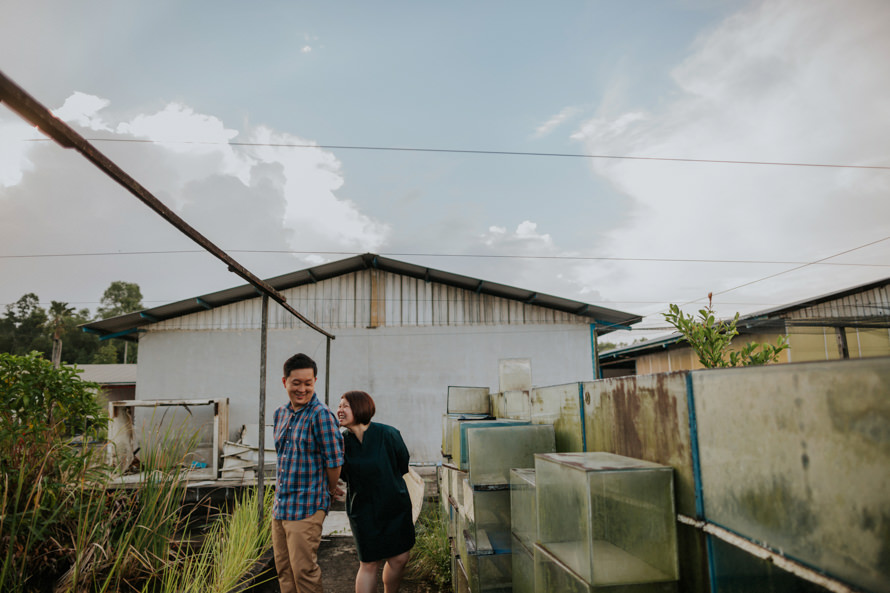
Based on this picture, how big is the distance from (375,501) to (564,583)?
1.64m

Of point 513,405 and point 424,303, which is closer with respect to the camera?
point 513,405

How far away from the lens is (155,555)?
3.28 meters

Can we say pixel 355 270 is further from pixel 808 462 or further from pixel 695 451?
pixel 808 462

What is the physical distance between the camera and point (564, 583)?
2.01 m

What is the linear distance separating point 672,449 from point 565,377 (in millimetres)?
10977

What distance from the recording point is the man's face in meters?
3.27

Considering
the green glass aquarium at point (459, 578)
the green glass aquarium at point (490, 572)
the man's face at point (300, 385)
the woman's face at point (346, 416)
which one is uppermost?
the man's face at point (300, 385)

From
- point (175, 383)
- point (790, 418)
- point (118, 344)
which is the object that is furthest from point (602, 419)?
point (118, 344)

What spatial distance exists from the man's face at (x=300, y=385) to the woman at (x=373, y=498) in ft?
0.88

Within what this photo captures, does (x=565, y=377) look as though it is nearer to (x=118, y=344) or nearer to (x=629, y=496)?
(x=629, y=496)

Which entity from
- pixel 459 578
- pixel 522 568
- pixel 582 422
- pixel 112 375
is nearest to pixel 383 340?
pixel 459 578

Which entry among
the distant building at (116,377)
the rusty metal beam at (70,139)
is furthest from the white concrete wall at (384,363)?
the distant building at (116,377)

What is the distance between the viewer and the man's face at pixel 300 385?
10.7 feet

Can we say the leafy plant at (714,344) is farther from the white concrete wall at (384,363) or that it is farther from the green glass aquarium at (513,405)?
the white concrete wall at (384,363)
